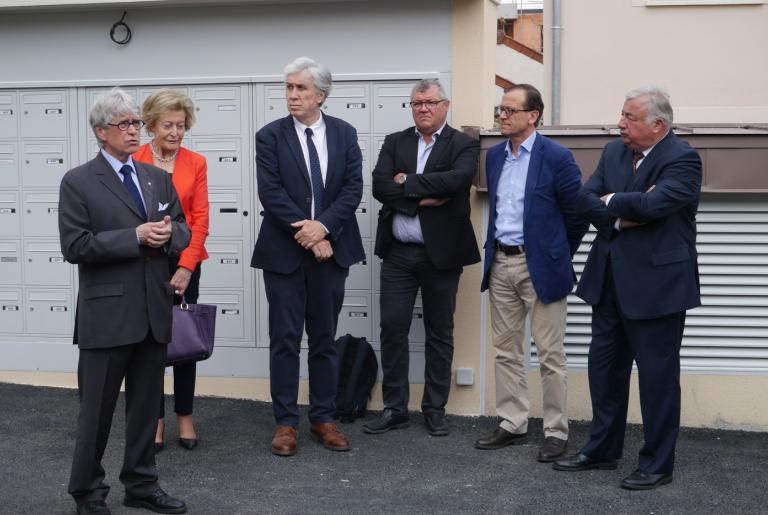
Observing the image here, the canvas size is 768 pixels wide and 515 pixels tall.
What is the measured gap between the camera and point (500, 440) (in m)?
6.98

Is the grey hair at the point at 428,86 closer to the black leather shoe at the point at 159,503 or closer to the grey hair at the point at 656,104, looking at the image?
the grey hair at the point at 656,104

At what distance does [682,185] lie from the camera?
5.84 metres

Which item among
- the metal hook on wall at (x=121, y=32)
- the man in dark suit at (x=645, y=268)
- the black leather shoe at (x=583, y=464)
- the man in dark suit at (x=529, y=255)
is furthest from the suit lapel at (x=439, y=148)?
the metal hook on wall at (x=121, y=32)

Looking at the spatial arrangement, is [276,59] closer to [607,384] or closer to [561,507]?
[607,384]

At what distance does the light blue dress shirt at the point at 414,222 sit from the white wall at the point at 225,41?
2.76ft

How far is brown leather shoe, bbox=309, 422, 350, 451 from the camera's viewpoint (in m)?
6.82

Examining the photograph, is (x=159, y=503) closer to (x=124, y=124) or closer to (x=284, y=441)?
(x=284, y=441)

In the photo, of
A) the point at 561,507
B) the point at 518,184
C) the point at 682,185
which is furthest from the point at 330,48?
the point at 561,507

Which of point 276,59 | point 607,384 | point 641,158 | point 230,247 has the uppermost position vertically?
point 276,59

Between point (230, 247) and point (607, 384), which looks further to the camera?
point (230, 247)

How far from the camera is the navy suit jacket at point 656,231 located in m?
5.86

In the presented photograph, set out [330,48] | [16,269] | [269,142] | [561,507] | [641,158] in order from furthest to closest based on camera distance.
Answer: [16,269]
[330,48]
[269,142]
[641,158]
[561,507]

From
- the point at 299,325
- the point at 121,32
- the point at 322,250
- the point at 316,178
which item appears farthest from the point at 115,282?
the point at 121,32

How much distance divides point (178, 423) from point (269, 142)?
1.87m
